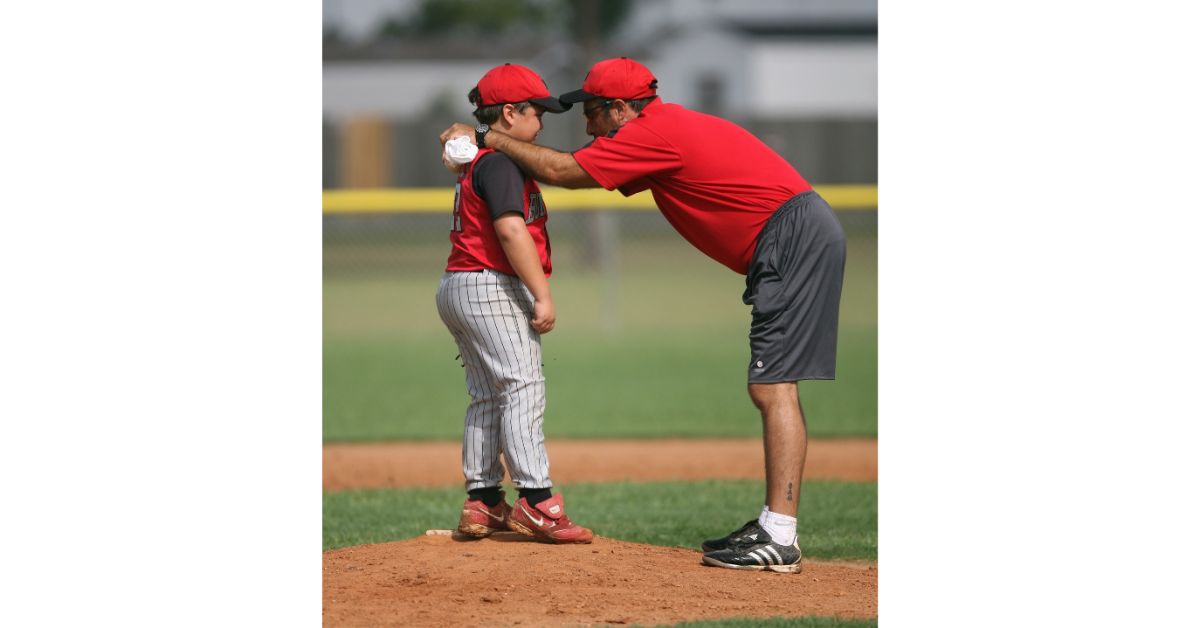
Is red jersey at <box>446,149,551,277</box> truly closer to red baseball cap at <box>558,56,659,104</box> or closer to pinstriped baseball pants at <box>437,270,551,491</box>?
pinstriped baseball pants at <box>437,270,551,491</box>

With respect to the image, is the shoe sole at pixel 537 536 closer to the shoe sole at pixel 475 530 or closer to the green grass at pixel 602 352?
the shoe sole at pixel 475 530

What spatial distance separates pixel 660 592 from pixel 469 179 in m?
1.67

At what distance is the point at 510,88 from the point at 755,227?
106 cm

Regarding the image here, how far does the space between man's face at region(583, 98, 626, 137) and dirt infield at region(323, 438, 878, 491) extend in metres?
3.06

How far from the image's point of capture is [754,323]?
16.6 feet

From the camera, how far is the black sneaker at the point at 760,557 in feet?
16.4

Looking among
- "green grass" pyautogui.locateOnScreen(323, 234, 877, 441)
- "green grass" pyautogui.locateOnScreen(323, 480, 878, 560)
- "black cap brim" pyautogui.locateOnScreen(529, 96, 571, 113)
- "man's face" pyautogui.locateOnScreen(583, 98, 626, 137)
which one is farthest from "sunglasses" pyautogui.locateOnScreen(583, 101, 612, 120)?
"green grass" pyautogui.locateOnScreen(323, 234, 877, 441)

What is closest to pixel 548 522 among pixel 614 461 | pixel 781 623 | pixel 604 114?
pixel 781 623

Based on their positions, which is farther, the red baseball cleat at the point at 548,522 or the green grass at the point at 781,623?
the red baseball cleat at the point at 548,522

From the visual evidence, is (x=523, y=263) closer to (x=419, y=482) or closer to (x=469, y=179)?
(x=469, y=179)

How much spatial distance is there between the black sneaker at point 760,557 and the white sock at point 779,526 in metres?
0.02

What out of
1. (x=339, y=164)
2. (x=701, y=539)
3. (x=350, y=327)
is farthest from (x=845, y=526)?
(x=339, y=164)

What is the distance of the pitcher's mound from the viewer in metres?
4.44

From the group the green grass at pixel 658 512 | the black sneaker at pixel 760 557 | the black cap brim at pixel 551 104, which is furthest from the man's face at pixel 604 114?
the green grass at pixel 658 512
